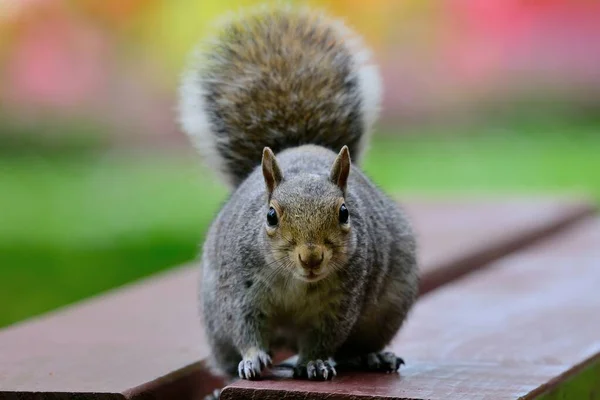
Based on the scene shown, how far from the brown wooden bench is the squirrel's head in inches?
7.0

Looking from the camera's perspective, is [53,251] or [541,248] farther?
[53,251]

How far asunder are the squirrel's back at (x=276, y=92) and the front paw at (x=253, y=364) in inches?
19.6

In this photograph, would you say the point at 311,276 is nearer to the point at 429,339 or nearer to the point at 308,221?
the point at 308,221

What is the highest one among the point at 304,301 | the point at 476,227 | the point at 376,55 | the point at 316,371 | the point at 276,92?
the point at 376,55

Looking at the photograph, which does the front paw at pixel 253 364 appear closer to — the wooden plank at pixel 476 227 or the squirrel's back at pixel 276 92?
the squirrel's back at pixel 276 92

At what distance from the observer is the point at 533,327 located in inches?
103

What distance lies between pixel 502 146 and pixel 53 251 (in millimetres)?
2768

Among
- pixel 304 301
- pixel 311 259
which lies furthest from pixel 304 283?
pixel 311 259

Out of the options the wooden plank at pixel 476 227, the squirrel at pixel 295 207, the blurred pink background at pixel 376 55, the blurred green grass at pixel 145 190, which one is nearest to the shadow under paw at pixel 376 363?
the squirrel at pixel 295 207

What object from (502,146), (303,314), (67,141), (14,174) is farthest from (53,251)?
(502,146)

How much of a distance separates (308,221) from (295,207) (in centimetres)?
4

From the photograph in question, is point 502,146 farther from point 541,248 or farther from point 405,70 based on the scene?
point 541,248

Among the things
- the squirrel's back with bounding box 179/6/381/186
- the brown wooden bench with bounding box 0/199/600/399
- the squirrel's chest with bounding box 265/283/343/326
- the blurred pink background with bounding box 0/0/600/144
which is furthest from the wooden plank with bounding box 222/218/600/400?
the blurred pink background with bounding box 0/0/600/144

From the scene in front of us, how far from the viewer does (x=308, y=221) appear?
77.7 inches
